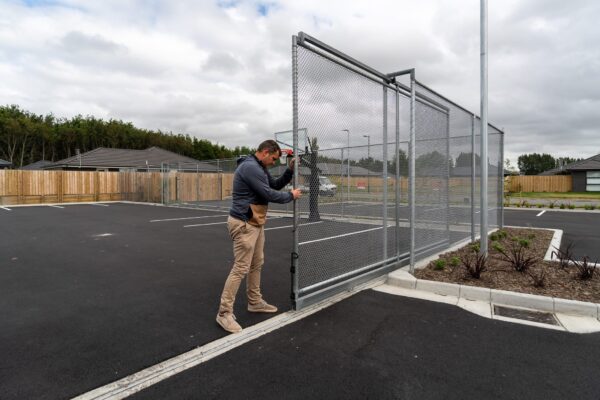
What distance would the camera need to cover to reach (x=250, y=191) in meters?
3.47

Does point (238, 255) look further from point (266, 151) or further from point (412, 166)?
point (412, 166)

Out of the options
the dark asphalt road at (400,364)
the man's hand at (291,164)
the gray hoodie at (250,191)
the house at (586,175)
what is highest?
the house at (586,175)

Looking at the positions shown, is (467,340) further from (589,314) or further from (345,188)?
(345,188)

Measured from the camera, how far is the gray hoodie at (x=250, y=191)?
11.0 ft

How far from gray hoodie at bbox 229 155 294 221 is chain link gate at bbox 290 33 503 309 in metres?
0.31

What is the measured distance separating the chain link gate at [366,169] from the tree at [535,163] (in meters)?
107

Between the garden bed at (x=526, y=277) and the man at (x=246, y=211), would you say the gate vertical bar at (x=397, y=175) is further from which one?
the man at (x=246, y=211)

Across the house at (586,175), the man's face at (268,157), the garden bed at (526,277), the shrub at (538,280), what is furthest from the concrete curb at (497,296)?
the house at (586,175)

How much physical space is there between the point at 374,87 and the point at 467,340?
3.32m

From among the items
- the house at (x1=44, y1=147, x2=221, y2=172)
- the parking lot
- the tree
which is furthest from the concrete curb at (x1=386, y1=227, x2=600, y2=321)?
the tree

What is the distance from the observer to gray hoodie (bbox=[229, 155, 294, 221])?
3.37 meters

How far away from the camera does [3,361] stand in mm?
2771

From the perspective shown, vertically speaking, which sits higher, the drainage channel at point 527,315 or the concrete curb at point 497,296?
the concrete curb at point 497,296

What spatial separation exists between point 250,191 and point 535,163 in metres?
118
